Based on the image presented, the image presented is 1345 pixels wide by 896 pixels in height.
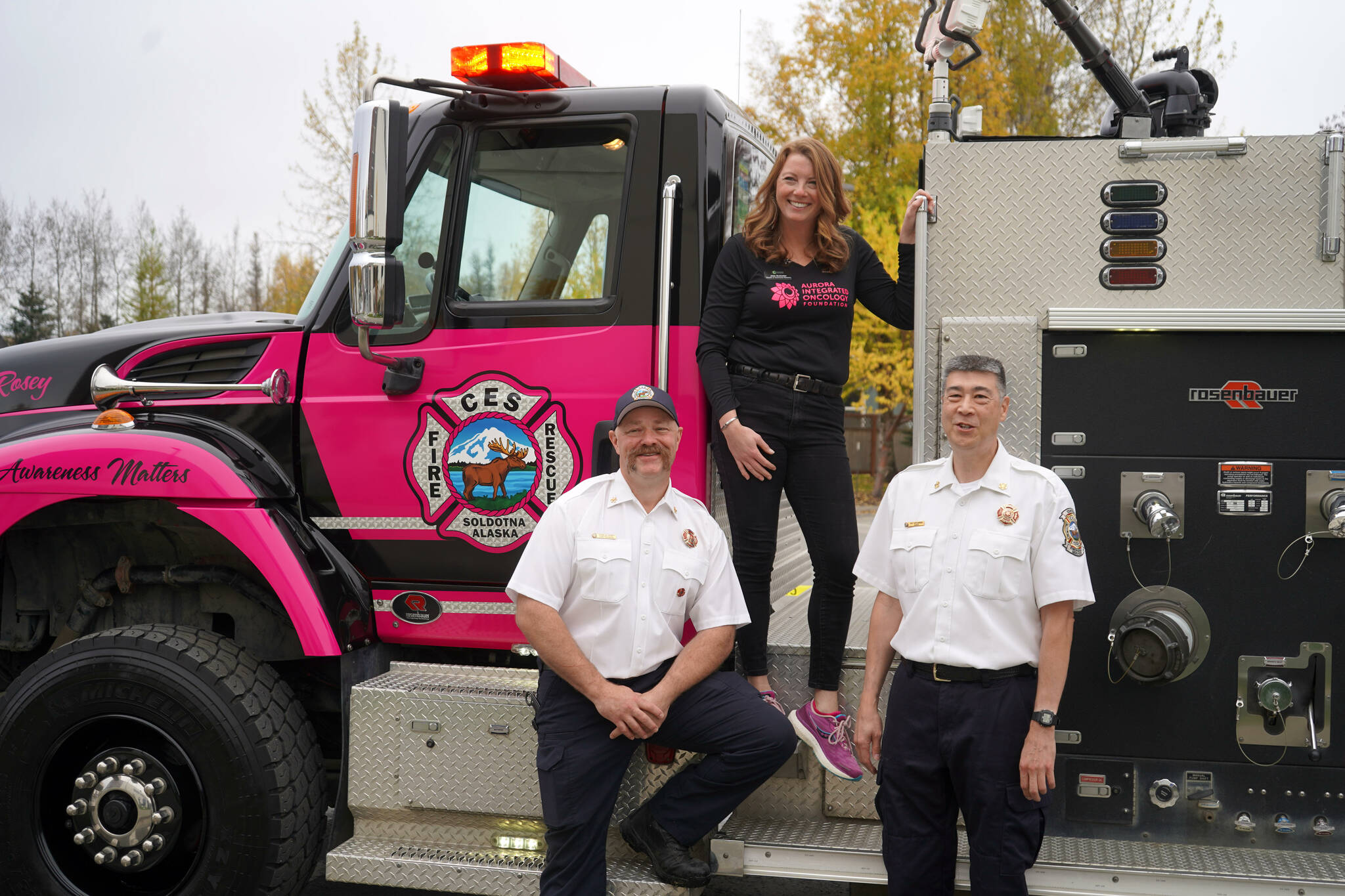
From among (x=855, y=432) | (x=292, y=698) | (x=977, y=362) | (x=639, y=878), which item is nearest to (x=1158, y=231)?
(x=977, y=362)

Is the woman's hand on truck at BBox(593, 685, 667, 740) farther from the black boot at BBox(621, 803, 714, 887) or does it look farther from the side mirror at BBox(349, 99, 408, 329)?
the side mirror at BBox(349, 99, 408, 329)

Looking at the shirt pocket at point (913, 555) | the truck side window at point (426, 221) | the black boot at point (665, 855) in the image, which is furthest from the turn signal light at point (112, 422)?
the shirt pocket at point (913, 555)

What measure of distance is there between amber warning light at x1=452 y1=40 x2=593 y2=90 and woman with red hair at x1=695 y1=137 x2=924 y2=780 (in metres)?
0.81

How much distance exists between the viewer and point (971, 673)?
2658mm

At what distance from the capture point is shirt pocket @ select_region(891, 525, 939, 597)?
108 inches

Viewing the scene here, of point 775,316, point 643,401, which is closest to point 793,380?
point 775,316

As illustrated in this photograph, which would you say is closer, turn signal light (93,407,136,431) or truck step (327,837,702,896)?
truck step (327,837,702,896)

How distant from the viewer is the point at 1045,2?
3.26 metres

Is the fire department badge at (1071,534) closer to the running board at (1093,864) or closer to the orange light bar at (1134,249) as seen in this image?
the orange light bar at (1134,249)

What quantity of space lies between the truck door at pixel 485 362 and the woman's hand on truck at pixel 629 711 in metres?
0.61

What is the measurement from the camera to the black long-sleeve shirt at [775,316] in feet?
10.3

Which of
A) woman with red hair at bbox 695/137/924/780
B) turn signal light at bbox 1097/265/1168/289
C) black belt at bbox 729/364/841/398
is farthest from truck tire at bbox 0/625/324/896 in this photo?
turn signal light at bbox 1097/265/1168/289

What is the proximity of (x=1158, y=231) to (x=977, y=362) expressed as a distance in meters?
0.73

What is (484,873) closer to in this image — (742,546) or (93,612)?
(742,546)
